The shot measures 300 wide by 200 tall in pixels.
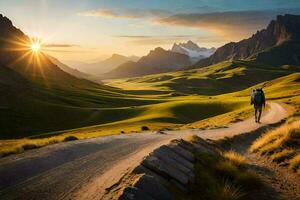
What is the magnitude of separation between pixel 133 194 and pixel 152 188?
928 mm

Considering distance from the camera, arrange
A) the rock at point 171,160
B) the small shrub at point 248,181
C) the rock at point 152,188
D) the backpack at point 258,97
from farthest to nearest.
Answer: the backpack at point 258,97, the small shrub at point 248,181, the rock at point 171,160, the rock at point 152,188

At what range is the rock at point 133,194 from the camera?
1008cm

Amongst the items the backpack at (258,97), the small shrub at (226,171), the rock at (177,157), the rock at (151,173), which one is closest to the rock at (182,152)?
the rock at (177,157)

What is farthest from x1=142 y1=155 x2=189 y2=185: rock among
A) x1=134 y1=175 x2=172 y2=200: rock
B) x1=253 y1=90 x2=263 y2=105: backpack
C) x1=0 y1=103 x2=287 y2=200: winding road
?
x1=253 y1=90 x2=263 y2=105: backpack

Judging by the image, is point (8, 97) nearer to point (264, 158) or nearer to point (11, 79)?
point (11, 79)

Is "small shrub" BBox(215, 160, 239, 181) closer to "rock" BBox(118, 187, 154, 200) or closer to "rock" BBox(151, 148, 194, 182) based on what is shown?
"rock" BBox(151, 148, 194, 182)

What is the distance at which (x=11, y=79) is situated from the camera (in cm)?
15450

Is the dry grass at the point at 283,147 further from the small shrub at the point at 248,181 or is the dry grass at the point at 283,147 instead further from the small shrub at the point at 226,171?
the small shrub at the point at 226,171

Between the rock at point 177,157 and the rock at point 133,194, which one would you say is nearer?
the rock at point 133,194

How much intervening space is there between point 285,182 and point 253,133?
15848mm

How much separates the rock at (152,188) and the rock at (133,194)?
9.5 inches

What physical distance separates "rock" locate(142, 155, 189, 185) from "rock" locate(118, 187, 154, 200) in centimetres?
248

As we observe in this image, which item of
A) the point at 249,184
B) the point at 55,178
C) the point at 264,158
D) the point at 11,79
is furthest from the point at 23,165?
the point at 11,79

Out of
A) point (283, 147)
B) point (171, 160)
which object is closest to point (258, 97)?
point (283, 147)
